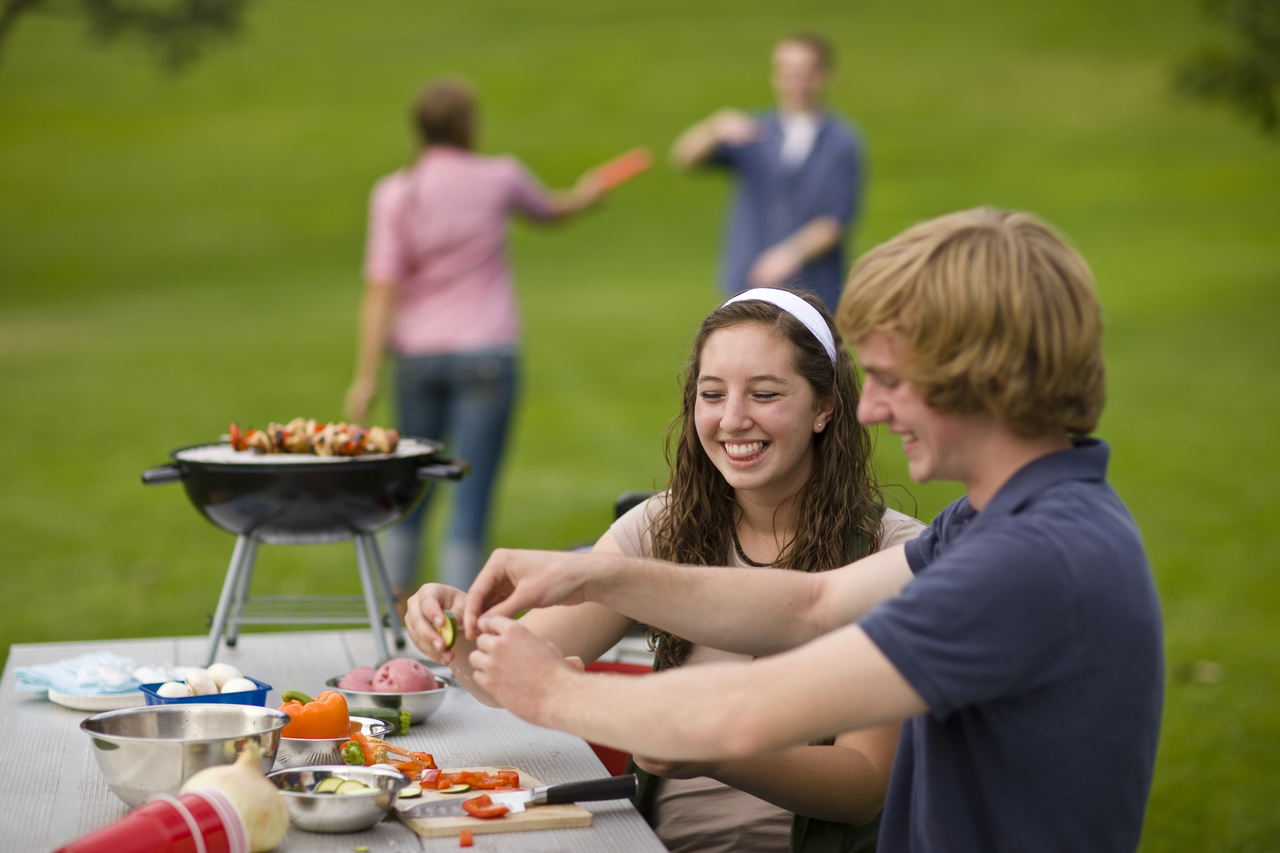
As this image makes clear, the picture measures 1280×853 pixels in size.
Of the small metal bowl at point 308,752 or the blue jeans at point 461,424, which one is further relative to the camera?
the blue jeans at point 461,424

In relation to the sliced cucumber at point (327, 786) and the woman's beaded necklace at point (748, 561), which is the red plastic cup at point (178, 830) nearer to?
the sliced cucumber at point (327, 786)

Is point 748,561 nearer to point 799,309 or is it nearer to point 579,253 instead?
point 799,309

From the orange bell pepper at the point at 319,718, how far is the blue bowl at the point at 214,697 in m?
0.08

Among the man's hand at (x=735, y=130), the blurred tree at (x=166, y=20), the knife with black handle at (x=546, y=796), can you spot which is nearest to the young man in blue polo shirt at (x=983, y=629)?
the knife with black handle at (x=546, y=796)

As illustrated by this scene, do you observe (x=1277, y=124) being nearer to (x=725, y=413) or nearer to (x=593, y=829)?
(x=725, y=413)

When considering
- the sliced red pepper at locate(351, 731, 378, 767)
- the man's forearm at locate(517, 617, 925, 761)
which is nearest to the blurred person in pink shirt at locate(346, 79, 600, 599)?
the sliced red pepper at locate(351, 731, 378, 767)

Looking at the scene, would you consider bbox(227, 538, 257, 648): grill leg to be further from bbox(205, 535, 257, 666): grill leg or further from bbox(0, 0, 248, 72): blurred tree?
bbox(0, 0, 248, 72): blurred tree

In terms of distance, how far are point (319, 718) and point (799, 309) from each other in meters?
1.06

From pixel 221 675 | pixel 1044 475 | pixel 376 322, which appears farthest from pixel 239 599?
pixel 376 322

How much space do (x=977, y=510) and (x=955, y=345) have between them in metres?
0.31

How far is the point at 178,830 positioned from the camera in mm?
1509

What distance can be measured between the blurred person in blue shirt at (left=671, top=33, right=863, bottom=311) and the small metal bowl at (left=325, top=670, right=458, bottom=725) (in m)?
3.98

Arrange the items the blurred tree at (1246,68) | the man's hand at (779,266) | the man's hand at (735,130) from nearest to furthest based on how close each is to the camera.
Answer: the blurred tree at (1246,68) → the man's hand at (779,266) → the man's hand at (735,130)

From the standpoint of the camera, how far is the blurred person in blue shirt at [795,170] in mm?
6137
